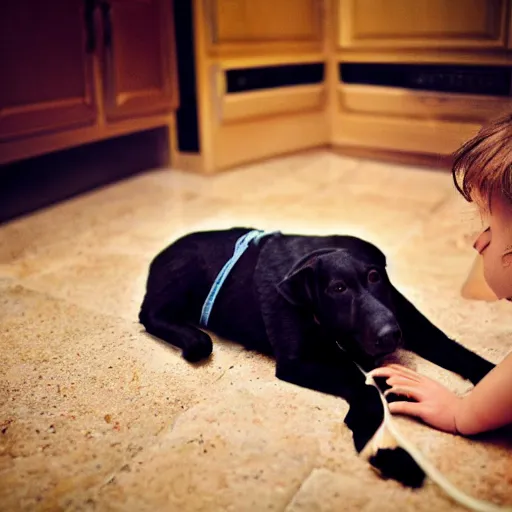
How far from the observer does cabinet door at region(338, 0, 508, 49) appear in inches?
81.0

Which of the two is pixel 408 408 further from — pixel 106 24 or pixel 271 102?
pixel 271 102

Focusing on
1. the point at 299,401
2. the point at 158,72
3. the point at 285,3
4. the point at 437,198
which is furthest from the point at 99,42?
the point at 299,401

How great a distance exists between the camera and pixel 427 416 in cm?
81

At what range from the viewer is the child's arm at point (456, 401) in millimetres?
727

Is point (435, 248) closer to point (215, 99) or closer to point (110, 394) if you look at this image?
point (110, 394)

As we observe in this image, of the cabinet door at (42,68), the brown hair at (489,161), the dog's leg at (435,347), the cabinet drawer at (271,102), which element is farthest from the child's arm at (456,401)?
the cabinet drawer at (271,102)

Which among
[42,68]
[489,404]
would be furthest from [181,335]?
[42,68]

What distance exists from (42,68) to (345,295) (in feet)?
4.16

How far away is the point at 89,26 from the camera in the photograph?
188 centimetres

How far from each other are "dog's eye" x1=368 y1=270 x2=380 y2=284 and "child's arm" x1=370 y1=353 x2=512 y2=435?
13 cm

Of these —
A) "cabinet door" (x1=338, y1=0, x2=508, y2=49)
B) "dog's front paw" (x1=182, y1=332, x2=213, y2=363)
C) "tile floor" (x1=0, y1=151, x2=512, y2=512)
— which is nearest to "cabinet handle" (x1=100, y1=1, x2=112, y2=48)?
"tile floor" (x1=0, y1=151, x2=512, y2=512)

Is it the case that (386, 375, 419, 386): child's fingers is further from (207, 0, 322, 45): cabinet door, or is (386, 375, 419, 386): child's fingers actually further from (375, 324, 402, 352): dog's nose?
(207, 0, 322, 45): cabinet door

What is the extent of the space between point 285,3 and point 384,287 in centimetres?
171

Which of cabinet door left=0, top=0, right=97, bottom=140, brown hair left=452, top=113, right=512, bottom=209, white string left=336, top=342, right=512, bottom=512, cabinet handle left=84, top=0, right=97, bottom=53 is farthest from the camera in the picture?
cabinet handle left=84, top=0, right=97, bottom=53
